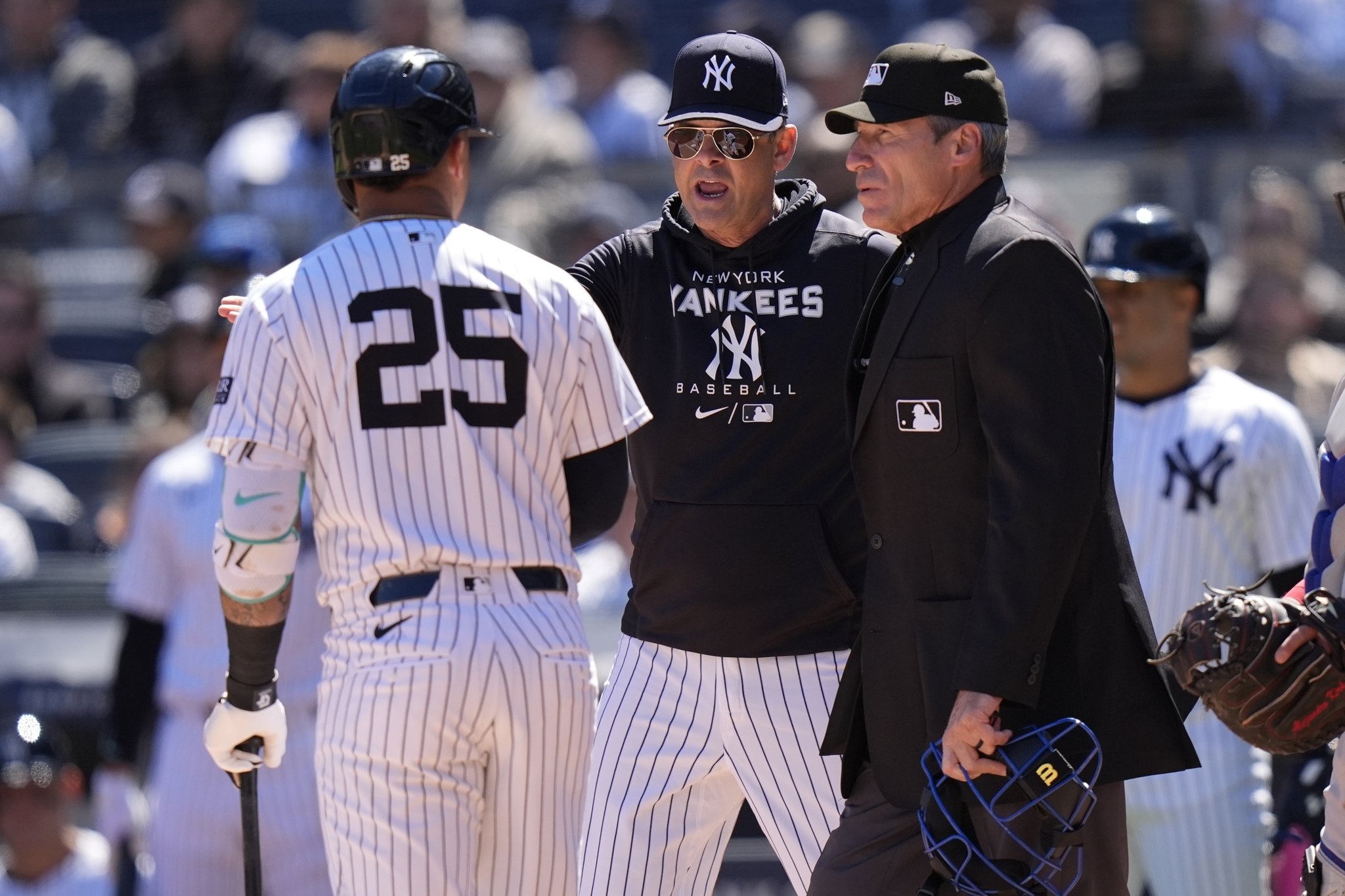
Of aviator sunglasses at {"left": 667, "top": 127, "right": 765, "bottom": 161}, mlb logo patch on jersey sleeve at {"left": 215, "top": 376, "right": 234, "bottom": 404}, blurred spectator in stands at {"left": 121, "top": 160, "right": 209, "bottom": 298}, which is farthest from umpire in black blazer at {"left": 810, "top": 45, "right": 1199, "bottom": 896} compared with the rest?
blurred spectator in stands at {"left": 121, "top": 160, "right": 209, "bottom": 298}

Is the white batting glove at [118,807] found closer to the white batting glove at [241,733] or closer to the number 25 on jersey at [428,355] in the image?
the white batting glove at [241,733]

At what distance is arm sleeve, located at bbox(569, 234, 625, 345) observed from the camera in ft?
13.4

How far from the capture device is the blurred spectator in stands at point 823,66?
9.61 meters

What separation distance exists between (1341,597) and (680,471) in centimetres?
139

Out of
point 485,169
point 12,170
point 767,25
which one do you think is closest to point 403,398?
point 485,169

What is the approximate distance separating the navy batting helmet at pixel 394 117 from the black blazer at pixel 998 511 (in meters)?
1.07

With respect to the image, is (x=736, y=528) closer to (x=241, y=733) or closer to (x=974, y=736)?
(x=974, y=736)

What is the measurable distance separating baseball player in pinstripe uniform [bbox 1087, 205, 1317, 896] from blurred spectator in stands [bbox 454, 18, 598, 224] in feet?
14.6

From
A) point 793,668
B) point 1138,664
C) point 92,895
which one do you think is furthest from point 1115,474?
point 92,895

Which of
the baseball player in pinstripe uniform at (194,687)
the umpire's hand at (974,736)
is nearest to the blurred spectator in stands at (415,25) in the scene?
the baseball player in pinstripe uniform at (194,687)

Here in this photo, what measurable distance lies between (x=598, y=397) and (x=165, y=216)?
6.16m

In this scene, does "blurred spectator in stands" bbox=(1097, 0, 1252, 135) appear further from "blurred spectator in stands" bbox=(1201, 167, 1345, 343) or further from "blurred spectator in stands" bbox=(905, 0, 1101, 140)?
"blurred spectator in stands" bbox=(1201, 167, 1345, 343)

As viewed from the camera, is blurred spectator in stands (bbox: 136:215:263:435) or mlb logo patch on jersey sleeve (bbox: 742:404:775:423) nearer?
mlb logo patch on jersey sleeve (bbox: 742:404:775:423)

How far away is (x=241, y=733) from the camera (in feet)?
12.4
